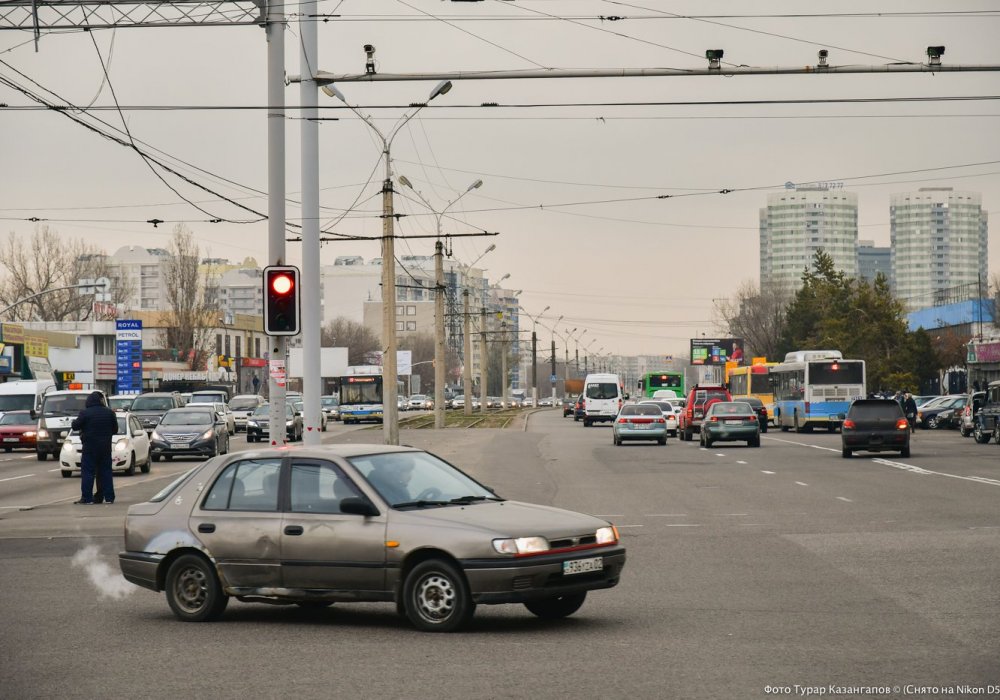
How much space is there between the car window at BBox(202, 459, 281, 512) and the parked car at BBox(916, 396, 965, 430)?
58280 millimetres

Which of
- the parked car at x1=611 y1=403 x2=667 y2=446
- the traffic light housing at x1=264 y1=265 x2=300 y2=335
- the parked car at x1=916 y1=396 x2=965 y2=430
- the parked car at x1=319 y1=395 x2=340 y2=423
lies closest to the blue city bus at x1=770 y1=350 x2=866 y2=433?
the parked car at x1=916 y1=396 x2=965 y2=430

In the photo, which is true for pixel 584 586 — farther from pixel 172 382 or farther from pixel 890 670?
pixel 172 382

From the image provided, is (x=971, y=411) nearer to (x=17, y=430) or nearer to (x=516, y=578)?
(x=17, y=430)

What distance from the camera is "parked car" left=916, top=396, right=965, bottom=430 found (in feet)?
215

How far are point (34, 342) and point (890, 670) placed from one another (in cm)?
9255

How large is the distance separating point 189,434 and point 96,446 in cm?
1465

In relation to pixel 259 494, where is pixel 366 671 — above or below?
below

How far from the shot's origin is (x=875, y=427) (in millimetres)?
38156

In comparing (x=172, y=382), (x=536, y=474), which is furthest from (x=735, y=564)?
(x=172, y=382)

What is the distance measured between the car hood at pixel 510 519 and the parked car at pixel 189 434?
29.3 metres

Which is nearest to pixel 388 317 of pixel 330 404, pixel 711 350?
pixel 330 404

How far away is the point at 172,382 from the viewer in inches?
4220

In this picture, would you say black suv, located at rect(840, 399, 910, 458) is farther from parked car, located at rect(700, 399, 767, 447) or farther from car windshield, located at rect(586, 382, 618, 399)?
car windshield, located at rect(586, 382, 618, 399)

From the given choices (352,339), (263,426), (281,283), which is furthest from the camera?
(352,339)
